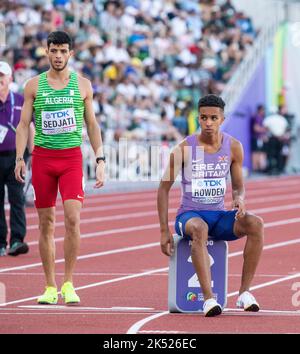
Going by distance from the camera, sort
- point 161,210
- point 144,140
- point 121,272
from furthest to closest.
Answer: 1. point 144,140
2. point 121,272
3. point 161,210

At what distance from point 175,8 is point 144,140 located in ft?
26.7

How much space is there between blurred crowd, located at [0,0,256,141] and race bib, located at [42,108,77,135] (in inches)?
521

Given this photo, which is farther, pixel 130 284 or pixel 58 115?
→ pixel 130 284

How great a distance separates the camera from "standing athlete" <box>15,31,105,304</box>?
1111 cm

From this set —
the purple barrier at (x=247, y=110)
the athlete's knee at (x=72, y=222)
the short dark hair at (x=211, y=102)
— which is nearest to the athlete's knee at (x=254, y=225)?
the short dark hair at (x=211, y=102)

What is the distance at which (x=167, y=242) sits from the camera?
1057 centimetres

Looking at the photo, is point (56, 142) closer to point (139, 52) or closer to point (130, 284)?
point (130, 284)

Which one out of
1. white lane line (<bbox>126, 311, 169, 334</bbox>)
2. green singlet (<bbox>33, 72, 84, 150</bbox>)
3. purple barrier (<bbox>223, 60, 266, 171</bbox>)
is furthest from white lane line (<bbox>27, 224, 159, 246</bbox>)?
purple barrier (<bbox>223, 60, 266, 171</bbox>)

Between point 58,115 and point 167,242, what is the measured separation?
1.46 meters

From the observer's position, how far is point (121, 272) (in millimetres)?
13727

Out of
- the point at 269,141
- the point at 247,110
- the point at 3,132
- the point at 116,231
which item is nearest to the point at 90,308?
the point at 3,132

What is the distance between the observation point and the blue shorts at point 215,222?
35.0 feet
